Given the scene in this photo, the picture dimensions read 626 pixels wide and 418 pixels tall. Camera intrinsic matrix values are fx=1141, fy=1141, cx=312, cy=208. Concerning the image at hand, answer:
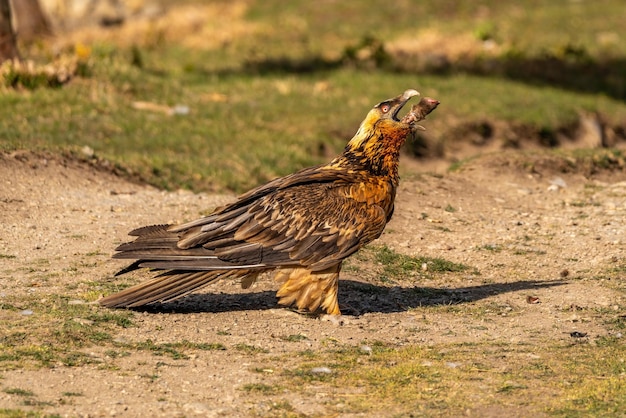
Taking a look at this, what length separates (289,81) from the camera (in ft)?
66.8

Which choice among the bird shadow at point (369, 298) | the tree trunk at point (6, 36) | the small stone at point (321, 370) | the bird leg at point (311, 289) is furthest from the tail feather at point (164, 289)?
the tree trunk at point (6, 36)

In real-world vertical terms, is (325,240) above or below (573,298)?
above

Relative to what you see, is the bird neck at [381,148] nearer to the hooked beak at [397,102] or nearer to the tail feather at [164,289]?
the hooked beak at [397,102]

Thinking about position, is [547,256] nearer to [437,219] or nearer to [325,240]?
[437,219]

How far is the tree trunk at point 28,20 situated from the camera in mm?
23766

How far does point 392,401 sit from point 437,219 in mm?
5208

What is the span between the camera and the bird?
26.4 feet

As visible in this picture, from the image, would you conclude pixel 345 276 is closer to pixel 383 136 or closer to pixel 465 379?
pixel 383 136

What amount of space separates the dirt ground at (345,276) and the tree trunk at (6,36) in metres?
5.28

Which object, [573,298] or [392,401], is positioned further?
[573,298]

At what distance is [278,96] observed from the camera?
62.7ft

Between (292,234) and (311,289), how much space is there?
478 millimetres

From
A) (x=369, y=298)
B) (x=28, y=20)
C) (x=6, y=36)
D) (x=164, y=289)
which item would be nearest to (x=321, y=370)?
(x=164, y=289)

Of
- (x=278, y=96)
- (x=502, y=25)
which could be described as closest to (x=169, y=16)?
(x=502, y=25)
